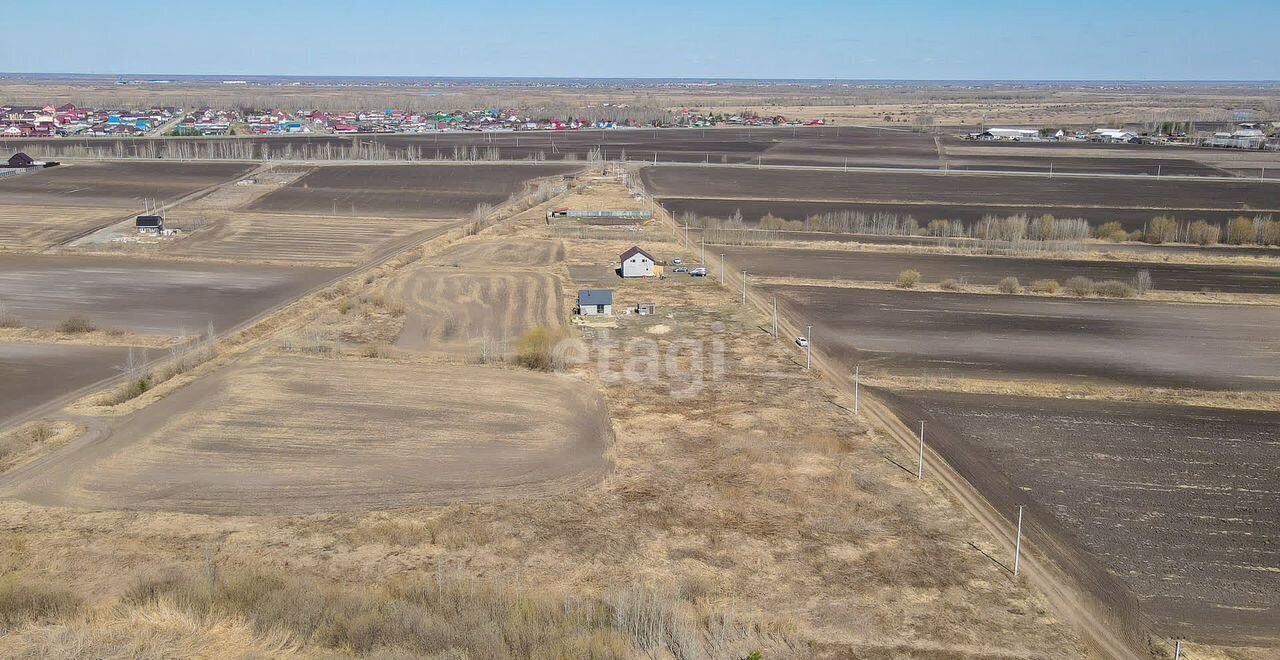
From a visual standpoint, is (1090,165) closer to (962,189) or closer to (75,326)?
(962,189)

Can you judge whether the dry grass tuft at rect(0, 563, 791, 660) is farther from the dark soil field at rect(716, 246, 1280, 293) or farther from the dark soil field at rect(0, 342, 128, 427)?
the dark soil field at rect(716, 246, 1280, 293)

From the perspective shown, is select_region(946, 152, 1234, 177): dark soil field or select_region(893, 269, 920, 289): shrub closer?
select_region(893, 269, 920, 289): shrub

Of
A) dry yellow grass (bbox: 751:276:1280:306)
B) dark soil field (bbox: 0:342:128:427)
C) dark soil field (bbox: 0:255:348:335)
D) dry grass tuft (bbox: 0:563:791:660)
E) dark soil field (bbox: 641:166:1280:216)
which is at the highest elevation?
dark soil field (bbox: 641:166:1280:216)

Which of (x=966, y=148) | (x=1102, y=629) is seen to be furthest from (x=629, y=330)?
(x=966, y=148)

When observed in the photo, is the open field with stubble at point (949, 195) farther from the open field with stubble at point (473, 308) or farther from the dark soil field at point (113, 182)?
the dark soil field at point (113, 182)

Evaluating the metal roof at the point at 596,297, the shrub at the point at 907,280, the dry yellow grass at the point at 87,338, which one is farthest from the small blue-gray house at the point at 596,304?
the dry yellow grass at the point at 87,338

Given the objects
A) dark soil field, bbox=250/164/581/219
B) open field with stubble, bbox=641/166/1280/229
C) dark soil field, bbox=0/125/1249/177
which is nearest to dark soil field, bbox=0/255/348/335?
dark soil field, bbox=250/164/581/219

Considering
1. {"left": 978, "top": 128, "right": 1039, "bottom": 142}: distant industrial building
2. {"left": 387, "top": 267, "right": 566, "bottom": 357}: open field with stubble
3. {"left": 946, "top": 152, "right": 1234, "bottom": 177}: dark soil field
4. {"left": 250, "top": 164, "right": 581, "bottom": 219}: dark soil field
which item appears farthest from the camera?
{"left": 978, "top": 128, "right": 1039, "bottom": 142}: distant industrial building

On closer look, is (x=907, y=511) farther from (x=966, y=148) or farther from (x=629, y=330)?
(x=966, y=148)
